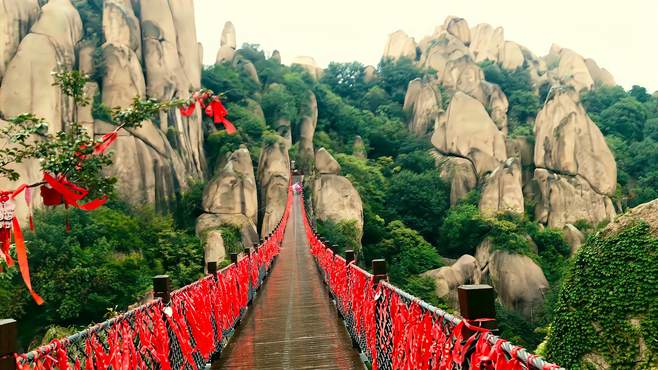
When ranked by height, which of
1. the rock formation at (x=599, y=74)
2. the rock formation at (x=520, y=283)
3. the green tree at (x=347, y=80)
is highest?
the green tree at (x=347, y=80)

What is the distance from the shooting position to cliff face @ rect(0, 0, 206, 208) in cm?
2200

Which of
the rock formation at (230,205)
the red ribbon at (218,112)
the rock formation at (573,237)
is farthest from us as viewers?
the rock formation at (573,237)

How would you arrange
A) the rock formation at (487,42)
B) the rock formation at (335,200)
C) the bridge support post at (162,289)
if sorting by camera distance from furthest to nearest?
the rock formation at (487,42)
the rock formation at (335,200)
the bridge support post at (162,289)

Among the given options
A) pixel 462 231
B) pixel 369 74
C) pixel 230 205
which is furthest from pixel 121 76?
pixel 369 74

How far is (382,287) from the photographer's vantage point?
4.73 meters

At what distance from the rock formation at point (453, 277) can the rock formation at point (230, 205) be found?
841cm

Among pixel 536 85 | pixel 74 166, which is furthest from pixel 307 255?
pixel 536 85

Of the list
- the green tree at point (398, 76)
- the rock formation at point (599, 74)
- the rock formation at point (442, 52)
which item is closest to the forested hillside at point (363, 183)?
the rock formation at point (442, 52)

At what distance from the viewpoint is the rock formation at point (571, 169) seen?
28.5 metres

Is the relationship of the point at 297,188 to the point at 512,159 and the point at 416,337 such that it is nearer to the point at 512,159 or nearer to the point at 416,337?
the point at 512,159

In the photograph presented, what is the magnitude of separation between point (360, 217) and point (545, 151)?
484 inches

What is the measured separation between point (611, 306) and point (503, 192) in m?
16.7

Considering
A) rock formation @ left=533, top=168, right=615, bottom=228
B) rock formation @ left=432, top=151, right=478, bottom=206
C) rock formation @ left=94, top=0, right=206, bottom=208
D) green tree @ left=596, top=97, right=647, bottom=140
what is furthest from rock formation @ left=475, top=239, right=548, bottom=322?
green tree @ left=596, top=97, right=647, bottom=140

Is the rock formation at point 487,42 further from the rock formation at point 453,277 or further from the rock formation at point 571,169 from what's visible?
the rock formation at point 453,277
